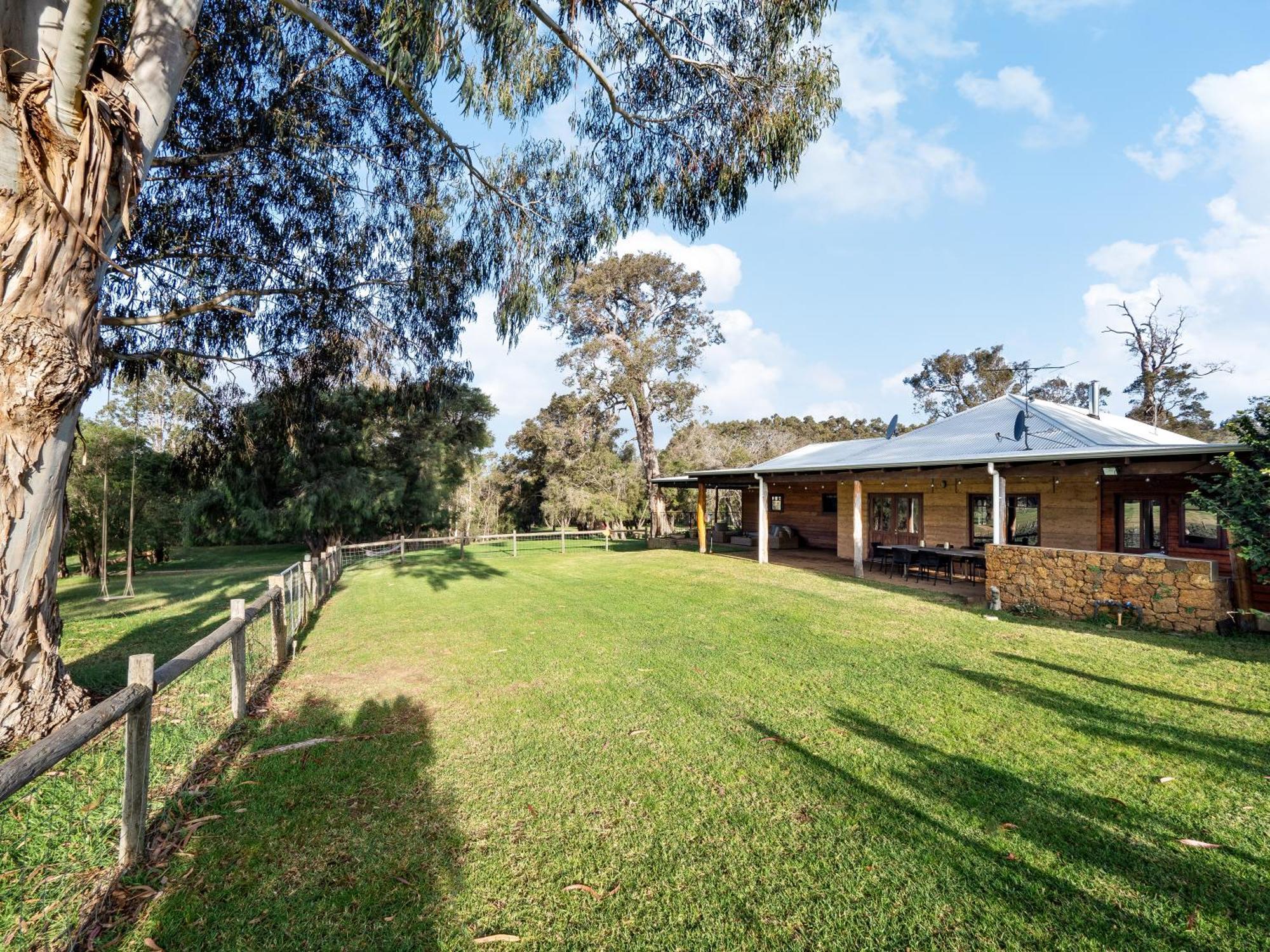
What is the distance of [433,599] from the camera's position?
37.1ft

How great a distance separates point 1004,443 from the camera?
1288cm

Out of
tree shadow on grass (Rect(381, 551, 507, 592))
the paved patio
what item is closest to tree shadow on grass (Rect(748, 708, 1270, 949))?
the paved patio

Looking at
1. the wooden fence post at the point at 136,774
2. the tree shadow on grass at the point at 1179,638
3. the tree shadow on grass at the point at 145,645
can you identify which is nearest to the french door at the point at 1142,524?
the tree shadow on grass at the point at 1179,638

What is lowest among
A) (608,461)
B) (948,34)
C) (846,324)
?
(608,461)

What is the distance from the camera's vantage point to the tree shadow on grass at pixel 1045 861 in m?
2.34

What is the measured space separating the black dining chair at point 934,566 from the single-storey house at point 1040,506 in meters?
0.86

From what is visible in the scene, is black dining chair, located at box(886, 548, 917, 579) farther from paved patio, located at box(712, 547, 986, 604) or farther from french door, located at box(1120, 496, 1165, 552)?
french door, located at box(1120, 496, 1165, 552)

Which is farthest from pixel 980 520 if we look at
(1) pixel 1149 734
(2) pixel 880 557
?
(1) pixel 1149 734

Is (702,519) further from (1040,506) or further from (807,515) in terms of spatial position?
(1040,506)

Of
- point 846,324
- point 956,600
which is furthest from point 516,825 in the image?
point 846,324

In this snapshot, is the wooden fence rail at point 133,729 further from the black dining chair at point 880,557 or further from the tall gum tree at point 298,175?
the black dining chair at point 880,557

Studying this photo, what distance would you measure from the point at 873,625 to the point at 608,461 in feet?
75.0

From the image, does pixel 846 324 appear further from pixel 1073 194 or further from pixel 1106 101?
pixel 1106 101

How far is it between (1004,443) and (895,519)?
4462 millimetres
